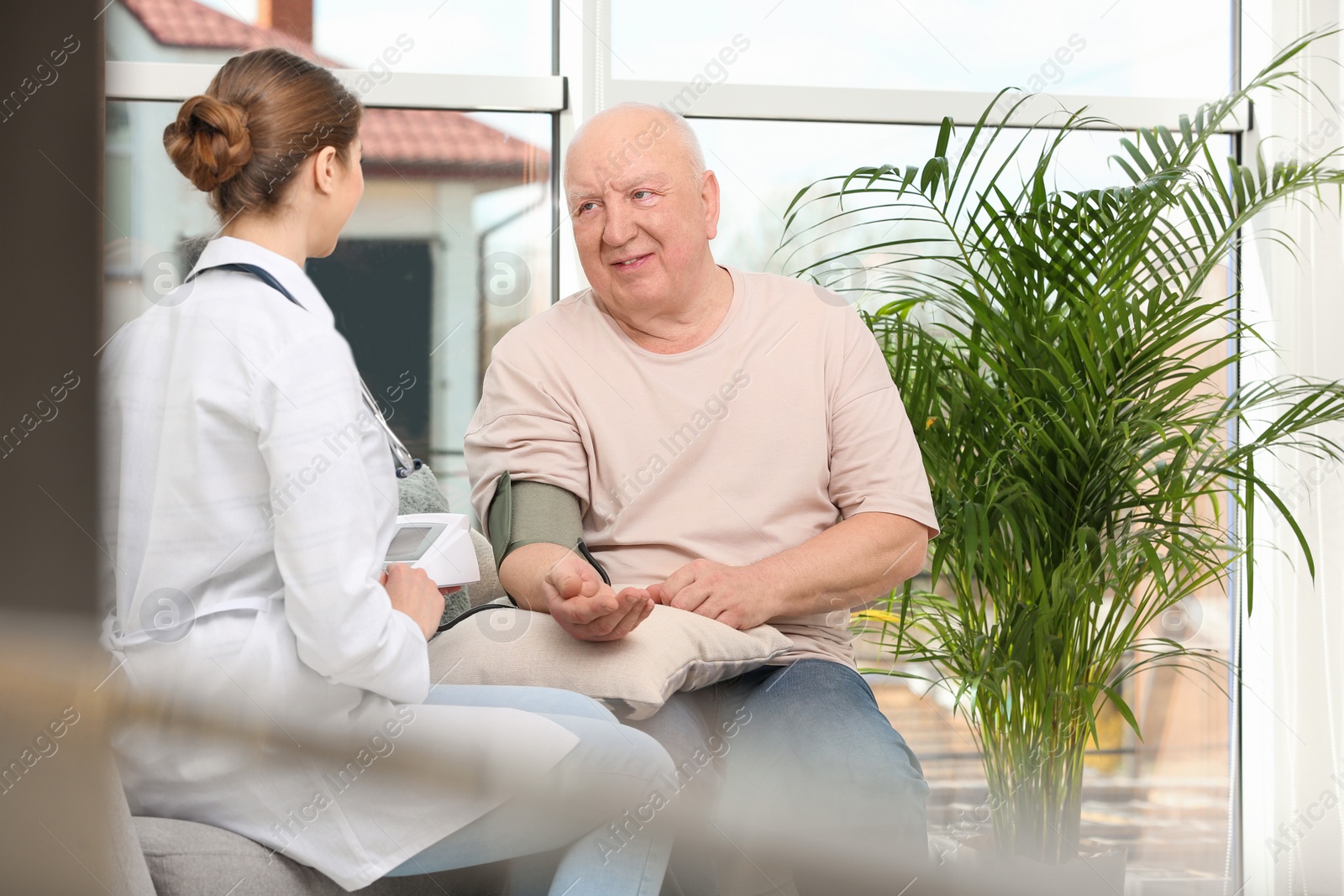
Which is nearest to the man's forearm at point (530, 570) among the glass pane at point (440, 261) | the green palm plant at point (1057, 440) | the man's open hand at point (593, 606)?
the man's open hand at point (593, 606)

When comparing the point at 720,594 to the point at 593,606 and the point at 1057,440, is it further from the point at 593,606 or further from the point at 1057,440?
the point at 1057,440

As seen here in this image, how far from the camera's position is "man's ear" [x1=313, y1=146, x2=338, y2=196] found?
0.97m

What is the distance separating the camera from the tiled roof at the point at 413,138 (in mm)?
3066

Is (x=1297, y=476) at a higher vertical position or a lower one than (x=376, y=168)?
lower

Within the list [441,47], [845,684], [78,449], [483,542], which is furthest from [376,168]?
[78,449]

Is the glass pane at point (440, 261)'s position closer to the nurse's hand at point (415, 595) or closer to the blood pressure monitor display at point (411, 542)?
the blood pressure monitor display at point (411, 542)

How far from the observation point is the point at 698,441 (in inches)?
62.6

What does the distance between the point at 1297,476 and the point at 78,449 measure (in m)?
3.32

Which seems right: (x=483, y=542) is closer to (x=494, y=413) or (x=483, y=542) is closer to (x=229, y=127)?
(x=494, y=413)

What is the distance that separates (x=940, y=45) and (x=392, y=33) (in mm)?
1585

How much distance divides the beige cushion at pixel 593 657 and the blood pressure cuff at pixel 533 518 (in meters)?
0.16

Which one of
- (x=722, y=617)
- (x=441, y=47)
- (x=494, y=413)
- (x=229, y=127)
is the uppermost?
(x=441, y=47)

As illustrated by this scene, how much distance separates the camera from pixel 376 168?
10.2 feet

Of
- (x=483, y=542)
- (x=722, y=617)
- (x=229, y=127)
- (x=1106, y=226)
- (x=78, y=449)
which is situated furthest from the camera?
(x=1106, y=226)
